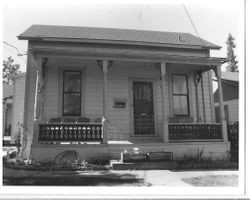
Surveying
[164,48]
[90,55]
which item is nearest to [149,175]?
[90,55]

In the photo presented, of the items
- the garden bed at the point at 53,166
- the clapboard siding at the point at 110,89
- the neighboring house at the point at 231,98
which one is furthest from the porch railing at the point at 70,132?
the neighboring house at the point at 231,98

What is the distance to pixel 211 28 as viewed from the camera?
29.1 ft

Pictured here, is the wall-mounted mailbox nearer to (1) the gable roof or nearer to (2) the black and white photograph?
(2) the black and white photograph

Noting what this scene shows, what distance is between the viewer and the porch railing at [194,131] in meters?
8.85

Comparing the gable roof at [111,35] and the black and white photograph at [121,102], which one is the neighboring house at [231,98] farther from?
the black and white photograph at [121,102]

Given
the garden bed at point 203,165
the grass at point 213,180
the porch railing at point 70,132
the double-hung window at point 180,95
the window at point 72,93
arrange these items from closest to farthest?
the grass at point 213,180
the garden bed at point 203,165
the porch railing at point 70,132
the window at point 72,93
the double-hung window at point 180,95

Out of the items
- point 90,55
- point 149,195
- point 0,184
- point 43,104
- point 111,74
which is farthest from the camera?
point 111,74

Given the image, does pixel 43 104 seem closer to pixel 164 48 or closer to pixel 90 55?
pixel 90 55

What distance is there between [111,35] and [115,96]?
10.4ft

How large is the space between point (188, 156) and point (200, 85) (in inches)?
138

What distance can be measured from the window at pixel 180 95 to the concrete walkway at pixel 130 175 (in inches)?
149

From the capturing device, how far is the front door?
10.1m

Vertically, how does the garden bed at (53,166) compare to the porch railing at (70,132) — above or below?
below

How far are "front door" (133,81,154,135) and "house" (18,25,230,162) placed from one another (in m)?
0.04
